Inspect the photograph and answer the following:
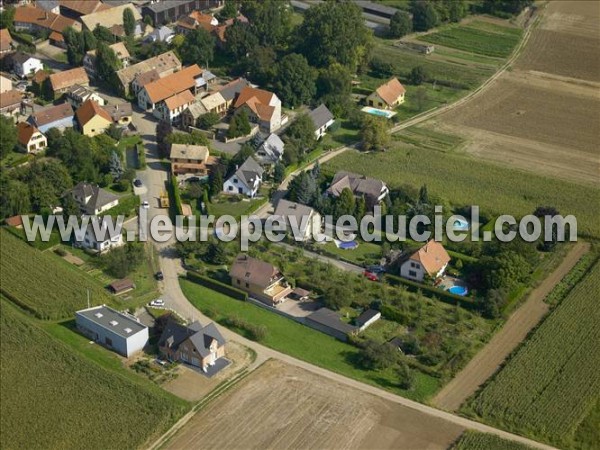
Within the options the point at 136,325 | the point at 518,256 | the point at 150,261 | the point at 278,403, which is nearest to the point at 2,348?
the point at 136,325

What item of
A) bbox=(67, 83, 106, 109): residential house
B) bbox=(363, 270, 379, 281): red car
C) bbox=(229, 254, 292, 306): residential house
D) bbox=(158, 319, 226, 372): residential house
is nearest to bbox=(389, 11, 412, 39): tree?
bbox=(67, 83, 106, 109): residential house

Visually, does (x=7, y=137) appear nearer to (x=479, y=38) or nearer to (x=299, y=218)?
(x=299, y=218)

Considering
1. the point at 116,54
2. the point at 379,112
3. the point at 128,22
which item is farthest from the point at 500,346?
the point at 128,22

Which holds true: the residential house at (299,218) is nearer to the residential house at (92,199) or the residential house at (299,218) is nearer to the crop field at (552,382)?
the residential house at (92,199)

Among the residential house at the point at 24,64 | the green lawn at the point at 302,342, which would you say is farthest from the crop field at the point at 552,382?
the residential house at the point at 24,64

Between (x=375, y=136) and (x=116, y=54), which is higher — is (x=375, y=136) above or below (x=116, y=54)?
below

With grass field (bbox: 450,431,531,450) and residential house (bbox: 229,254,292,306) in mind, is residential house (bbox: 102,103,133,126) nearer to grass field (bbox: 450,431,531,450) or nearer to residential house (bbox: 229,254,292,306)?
residential house (bbox: 229,254,292,306)

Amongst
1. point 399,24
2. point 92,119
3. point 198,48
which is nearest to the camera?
point 92,119
